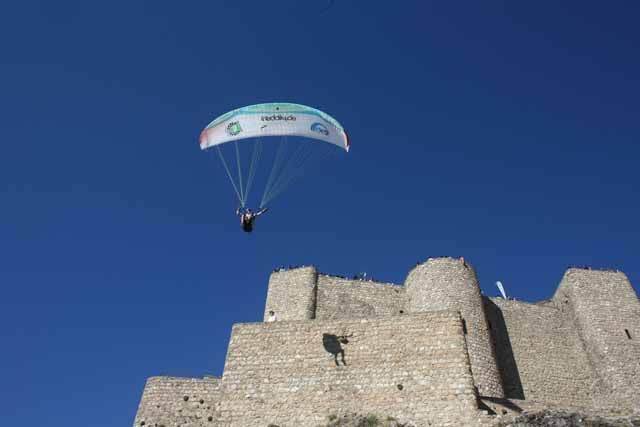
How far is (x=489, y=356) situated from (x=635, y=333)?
7.83m

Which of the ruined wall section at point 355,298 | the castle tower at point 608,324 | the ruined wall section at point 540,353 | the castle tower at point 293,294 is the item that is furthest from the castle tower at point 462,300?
the castle tower at point 608,324

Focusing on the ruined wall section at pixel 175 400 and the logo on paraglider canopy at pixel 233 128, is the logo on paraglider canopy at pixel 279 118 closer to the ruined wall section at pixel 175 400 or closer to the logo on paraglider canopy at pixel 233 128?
the logo on paraglider canopy at pixel 233 128

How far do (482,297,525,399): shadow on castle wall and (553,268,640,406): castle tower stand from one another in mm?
3459

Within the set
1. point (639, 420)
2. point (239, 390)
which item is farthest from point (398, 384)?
point (639, 420)

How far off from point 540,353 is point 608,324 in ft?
11.2

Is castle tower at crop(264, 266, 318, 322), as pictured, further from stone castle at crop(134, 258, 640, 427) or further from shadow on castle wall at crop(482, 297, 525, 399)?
shadow on castle wall at crop(482, 297, 525, 399)

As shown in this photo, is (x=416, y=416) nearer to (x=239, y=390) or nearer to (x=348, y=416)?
(x=348, y=416)

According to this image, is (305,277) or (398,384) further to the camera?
(305,277)

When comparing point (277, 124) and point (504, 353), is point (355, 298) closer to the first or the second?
point (504, 353)

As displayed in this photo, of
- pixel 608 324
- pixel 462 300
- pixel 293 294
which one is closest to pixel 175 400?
pixel 293 294

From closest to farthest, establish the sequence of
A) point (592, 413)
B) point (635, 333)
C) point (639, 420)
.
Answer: point (639, 420)
point (592, 413)
point (635, 333)

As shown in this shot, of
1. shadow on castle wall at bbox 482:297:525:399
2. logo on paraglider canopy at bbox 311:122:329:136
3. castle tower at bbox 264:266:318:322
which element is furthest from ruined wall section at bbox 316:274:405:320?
logo on paraglider canopy at bbox 311:122:329:136

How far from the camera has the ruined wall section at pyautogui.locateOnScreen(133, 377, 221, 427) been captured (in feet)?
50.9

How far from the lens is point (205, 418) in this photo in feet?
48.0
